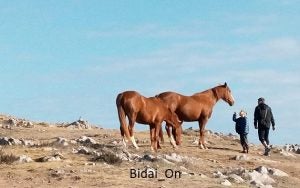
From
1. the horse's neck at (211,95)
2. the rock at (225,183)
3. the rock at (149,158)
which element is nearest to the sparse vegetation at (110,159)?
the rock at (149,158)

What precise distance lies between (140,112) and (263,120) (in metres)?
5.23

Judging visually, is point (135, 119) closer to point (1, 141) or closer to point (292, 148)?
point (1, 141)

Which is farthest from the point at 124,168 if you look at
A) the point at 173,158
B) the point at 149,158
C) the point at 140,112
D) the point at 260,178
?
the point at 140,112

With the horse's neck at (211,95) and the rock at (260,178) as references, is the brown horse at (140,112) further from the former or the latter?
the rock at (260,178)

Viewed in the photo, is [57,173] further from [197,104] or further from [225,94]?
[225,94]

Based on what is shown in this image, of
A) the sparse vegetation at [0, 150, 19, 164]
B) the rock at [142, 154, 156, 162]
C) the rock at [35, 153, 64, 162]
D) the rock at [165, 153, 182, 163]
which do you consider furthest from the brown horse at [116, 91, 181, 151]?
the sparse vegetation at [0, 150, 19, 164]

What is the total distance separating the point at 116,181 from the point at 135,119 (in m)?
7.23

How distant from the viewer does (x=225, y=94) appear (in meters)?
26.9

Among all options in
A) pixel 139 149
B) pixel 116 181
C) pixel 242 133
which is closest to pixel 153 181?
pixel 116 181

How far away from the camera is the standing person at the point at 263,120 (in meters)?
24.1

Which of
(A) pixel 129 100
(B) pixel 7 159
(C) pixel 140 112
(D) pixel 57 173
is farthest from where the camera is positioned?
(C) pixel 140 112

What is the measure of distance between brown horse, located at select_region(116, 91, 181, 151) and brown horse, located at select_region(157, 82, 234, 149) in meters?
1.25

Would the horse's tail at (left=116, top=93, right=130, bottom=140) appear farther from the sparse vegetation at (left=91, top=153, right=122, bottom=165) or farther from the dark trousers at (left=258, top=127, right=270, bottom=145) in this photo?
the dark trousers at (left=258, top=127, right=270, bottom=145)

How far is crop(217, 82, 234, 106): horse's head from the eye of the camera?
26.7 meters
